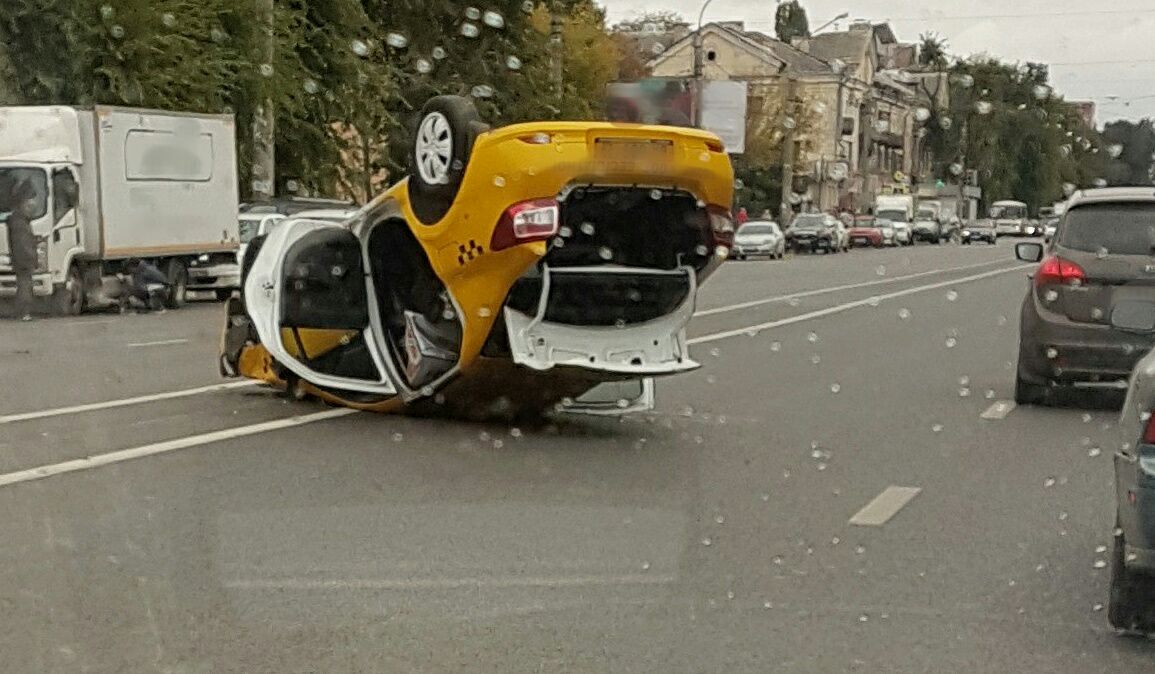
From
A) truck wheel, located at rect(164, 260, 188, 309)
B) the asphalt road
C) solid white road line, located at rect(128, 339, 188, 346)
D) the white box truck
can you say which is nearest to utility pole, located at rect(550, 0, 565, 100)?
the white box truck

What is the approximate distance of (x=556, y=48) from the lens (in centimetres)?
4909

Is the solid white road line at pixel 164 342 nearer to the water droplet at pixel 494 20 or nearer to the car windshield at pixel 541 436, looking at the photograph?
the car windshield at pixel 541 436

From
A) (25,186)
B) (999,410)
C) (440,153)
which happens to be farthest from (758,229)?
(440,153)

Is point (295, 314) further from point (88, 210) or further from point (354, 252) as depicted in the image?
point (88, 210)

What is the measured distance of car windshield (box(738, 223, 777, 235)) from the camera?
59656 mm

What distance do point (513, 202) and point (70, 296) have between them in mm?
16399

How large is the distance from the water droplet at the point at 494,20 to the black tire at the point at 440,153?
34.2 m

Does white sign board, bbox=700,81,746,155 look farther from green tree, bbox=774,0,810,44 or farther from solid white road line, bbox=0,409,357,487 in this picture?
solid white road line, bbox=0,409,357,487

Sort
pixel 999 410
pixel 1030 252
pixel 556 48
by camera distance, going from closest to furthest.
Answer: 1. pixel 999 410
2. pixel 1030 252
3. pixel 556 48

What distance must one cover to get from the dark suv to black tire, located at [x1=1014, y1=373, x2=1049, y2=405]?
7 cm

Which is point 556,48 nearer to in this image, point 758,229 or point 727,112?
point 758,229

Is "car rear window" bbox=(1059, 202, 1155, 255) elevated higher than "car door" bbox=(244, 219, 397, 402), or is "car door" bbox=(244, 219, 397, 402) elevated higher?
"car rear window" bbox=(1059, 202, 1155, 255)

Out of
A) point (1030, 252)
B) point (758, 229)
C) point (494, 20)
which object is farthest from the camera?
point (758, 229)

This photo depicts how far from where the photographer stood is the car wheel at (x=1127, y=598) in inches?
278
